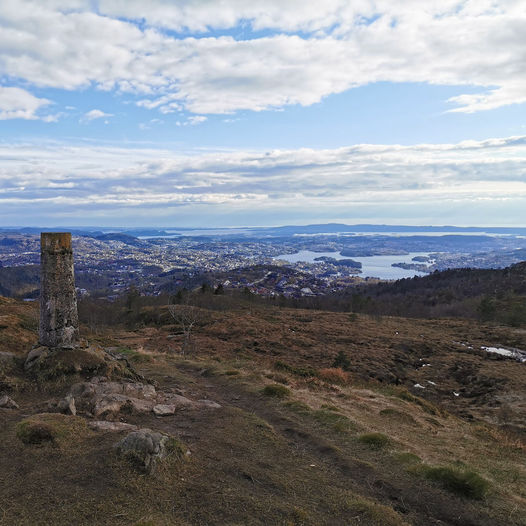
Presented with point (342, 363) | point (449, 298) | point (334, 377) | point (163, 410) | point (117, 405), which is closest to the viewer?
point (117, 405)

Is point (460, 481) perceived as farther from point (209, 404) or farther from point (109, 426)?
point (109, 426)

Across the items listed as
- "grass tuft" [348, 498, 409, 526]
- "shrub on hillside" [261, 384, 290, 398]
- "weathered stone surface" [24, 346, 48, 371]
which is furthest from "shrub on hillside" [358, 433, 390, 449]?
"weathered stone surface" [24, 346, 48, 371]

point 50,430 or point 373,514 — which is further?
point 50,430

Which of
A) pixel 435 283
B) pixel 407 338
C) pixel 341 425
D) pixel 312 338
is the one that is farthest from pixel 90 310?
pixel 435 283

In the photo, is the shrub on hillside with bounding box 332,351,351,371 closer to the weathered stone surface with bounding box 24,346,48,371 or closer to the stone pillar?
the stone pillar

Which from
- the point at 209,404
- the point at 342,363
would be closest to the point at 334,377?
the point at 342,363

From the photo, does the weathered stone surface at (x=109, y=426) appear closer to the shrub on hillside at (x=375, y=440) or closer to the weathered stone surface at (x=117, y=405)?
the weathered stone surface at (x=117, y=405)
